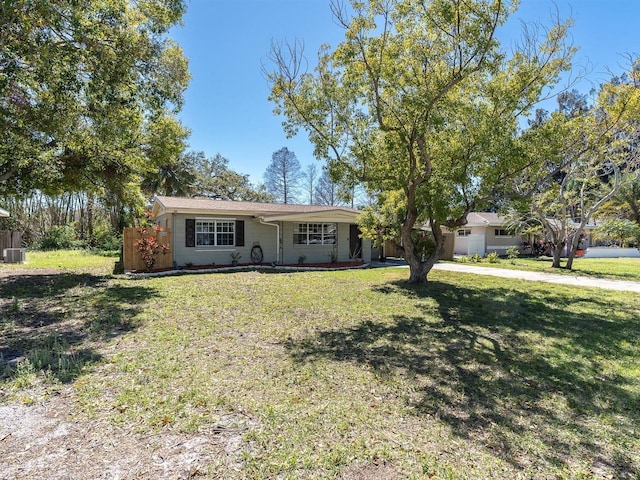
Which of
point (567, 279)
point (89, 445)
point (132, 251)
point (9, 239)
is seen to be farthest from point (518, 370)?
point (9, 239)

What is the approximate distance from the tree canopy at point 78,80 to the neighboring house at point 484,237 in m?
20.3

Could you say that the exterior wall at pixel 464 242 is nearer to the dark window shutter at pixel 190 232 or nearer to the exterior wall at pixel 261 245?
the exterior wall at pixel 261 245

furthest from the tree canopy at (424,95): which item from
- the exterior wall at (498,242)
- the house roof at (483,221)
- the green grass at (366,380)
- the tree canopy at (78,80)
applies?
the exterior wall at (498,242)

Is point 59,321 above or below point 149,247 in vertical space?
below

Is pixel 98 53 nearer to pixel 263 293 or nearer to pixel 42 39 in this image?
pixel 42 39

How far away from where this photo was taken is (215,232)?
15281 mm

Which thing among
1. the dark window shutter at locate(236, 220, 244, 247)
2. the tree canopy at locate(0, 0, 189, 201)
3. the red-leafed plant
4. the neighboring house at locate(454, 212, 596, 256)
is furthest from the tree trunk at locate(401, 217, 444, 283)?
the neighboring house at locate(454, 212, 596, 256)

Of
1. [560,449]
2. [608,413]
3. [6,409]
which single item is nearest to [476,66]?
[608,413]

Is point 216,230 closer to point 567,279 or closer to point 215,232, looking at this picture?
point 215,232

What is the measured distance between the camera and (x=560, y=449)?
113 inches

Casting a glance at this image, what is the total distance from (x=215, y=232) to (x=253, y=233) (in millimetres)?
1693

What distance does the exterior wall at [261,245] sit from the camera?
14.4m

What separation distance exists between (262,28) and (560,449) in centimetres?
1065

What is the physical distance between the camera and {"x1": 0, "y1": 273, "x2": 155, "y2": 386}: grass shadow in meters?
4.37
